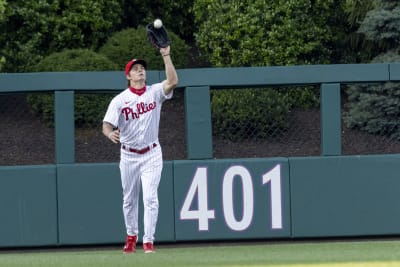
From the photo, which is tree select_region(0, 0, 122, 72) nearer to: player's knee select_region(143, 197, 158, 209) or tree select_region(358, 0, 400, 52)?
tree select_region(358, 0, 400, 52)

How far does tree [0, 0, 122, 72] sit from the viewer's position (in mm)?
13742

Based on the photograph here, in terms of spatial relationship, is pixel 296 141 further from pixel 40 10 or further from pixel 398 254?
pixel 40 10

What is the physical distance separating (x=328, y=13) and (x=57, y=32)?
3.94 m

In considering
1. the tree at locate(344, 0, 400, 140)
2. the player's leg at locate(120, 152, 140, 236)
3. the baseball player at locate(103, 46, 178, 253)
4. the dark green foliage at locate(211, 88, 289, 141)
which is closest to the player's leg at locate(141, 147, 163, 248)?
the baseball player at locate(103, 46, 178, 253)

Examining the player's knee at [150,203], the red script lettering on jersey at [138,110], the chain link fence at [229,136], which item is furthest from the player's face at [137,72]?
the chain link fence at [229,136]

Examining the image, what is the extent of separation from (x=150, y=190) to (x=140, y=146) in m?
0.45

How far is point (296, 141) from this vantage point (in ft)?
37.1

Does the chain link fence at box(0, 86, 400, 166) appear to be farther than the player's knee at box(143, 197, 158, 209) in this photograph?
Yes

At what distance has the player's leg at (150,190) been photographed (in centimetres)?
905

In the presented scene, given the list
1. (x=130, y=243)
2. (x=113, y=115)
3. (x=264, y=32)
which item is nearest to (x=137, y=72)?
(x=113, y=115)

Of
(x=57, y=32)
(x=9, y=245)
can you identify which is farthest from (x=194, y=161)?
(x=57, y=32)

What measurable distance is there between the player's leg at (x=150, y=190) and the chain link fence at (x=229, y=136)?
1.58 meters

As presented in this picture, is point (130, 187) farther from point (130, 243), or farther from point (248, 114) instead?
point (248, 114)

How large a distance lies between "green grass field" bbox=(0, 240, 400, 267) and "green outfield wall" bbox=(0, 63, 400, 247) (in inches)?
8.5
